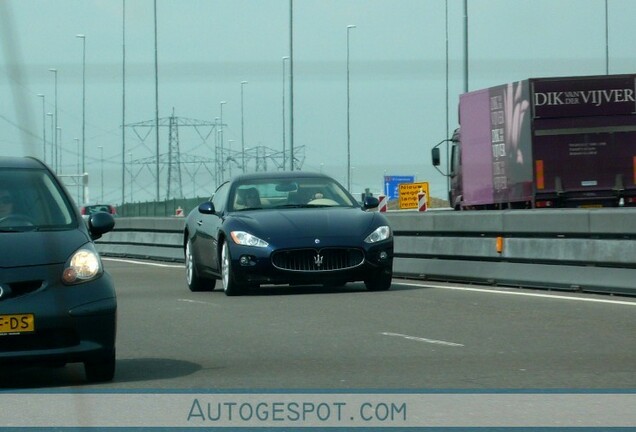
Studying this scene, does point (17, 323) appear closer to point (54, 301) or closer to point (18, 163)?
point (54, 301)

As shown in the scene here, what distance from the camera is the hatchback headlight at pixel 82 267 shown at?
922cm

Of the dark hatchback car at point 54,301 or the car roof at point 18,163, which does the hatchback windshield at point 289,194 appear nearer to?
the car roof at point 18,163

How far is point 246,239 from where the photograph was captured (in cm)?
1698

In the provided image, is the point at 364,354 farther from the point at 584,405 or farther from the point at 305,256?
the point at 305,256

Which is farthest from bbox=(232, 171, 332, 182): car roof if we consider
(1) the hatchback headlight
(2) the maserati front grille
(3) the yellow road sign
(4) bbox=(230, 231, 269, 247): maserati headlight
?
(3) the yellow road sign

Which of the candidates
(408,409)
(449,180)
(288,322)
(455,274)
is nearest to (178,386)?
(408,409)

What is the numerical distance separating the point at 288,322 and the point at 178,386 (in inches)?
173

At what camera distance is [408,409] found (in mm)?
8039

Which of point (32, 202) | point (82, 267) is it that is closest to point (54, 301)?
point (82, 267)

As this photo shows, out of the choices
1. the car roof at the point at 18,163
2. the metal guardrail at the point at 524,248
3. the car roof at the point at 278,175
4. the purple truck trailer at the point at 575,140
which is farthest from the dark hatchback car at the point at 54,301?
the purple truck trailer at the point at 575,140

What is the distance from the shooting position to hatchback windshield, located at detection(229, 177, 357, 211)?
17906mm

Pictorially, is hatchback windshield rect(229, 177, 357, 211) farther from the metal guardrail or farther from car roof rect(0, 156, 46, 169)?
car roof rect(0, 156, 46, 169)

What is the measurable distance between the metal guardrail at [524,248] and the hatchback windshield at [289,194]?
1786 mm

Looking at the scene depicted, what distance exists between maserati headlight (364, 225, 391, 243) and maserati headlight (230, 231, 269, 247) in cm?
110
